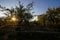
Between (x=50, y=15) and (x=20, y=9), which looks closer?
(x=20, y=9)

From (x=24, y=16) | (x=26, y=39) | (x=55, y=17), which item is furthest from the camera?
(x=55, y=17)

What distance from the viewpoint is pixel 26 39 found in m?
7.96

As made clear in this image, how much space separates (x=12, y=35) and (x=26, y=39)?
0.92m

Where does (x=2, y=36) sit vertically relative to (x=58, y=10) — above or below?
below

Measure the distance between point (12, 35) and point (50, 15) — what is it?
2284 cm

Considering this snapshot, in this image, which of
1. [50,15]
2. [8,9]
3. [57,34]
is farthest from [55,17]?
[57,34]

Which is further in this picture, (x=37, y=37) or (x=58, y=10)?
(x=58, y=10)

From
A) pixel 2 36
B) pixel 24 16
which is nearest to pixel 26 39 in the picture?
pixel 2 36

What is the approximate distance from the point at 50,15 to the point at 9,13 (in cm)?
1108

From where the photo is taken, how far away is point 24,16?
2222 cm

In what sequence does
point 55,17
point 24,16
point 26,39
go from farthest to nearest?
point 55,17 → point 24,16 → point 26,39

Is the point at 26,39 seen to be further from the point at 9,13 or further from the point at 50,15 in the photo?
the point at 50,15

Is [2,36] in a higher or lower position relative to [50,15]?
lower

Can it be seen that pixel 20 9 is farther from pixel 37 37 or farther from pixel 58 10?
pixel 37 37
